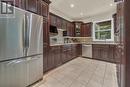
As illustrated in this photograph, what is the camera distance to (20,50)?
120 inches

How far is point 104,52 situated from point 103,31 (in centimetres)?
190

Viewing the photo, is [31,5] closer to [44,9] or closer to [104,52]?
[44,9]

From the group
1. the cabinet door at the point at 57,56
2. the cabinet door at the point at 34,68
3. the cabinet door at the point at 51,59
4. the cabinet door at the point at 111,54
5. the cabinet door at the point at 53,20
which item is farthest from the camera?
the cabinet door at the point at 111,54

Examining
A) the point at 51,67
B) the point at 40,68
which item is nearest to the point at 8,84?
the point at 40,68

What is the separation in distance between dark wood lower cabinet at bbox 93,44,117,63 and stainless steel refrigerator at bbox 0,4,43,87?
4446mm

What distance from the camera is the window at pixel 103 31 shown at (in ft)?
27.9

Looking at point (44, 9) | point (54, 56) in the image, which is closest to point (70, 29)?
point (54, 56)

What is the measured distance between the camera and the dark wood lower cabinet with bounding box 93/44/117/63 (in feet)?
23.4

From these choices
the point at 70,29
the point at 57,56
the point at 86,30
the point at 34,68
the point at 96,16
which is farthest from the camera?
the point at 86,30

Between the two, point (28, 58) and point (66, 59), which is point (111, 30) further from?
point (28, 58)

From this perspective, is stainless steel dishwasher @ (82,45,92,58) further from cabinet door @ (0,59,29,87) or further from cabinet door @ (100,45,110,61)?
cabinet door @ (0,59,29,87)

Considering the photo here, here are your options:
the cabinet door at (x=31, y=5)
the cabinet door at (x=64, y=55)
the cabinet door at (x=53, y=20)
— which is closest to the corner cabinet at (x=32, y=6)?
the cabinet door at (x=31, y=5)

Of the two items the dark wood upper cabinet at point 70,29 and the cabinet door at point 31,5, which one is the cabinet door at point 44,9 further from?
the dark wood upper cabinet at point 70,29

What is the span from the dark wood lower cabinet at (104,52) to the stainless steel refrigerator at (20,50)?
4446 mm
